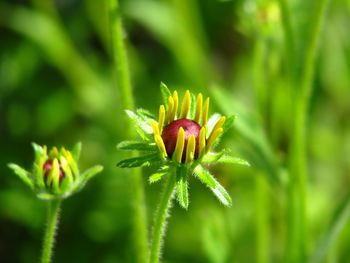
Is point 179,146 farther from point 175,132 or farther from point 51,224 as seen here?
point 51,224

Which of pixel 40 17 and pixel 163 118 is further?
pixel 40 17

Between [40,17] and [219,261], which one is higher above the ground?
[40,17]

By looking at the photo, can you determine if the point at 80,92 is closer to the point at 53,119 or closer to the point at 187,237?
the point at 53,119

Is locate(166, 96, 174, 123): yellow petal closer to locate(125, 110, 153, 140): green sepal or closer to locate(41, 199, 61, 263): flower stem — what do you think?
locate(125, 110, 153, 140): green sepal

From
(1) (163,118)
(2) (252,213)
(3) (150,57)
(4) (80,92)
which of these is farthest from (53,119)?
(1) (163,118)

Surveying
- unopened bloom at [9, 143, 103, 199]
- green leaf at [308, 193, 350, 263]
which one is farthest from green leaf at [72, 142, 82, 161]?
green leaf at [308, 193, 350, 263]
